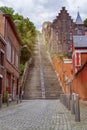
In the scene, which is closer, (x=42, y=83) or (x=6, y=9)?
(x=42, y=83)

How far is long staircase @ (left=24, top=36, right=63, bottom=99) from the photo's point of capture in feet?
134

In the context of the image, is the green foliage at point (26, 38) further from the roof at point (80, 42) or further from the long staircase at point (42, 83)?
the roof at point (80, 42)

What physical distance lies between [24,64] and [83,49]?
64.2ft

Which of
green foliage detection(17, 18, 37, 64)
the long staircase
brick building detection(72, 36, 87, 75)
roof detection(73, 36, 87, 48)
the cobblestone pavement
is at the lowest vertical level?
the cobblestone pavement

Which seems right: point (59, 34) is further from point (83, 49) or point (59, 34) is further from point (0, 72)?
point (0, 72)

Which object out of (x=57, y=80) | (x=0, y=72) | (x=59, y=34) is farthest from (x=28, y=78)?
→ (x=59, y=34)

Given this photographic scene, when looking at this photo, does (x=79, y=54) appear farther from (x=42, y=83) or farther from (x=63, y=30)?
(x=63, y=30)

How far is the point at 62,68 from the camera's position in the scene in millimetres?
48938

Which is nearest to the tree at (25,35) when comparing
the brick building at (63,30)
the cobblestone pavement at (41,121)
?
the brick building at (63,30)

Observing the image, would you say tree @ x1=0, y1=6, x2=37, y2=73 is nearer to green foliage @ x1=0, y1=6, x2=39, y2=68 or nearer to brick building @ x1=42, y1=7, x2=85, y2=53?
green foliage @ x1=0, y1=6, x2=39, y2=68

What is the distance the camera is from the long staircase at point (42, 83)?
1608 inches

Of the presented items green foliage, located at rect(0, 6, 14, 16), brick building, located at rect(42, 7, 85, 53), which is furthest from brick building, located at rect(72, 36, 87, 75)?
brick building, located at rect(42, 7, 85, 53)

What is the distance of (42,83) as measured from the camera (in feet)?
152

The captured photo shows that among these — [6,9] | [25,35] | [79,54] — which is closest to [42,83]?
[79,54]
